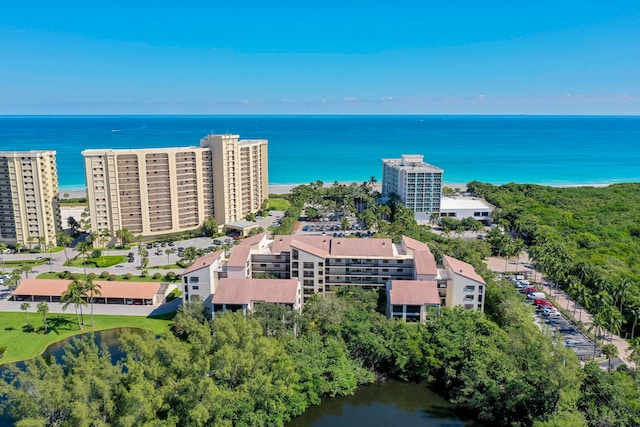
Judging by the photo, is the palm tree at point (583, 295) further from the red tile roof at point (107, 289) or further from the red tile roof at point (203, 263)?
the red tile roof at point (107, 289)

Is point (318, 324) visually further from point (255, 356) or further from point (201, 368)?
point (201, 368)

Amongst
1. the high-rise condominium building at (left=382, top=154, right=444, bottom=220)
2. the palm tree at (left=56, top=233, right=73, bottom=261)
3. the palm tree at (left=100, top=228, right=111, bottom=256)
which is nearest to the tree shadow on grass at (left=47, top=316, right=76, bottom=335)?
the palm tree at (left=56, top=233, right=73, bottom=261)

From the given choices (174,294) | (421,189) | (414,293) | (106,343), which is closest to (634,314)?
(414,293)

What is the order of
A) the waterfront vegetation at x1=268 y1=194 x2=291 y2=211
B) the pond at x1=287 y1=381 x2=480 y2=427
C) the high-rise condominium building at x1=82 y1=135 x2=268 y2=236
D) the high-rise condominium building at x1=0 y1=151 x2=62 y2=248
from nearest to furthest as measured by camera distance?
the pond at x1=287 y1=381 x2=480 y2=427
the high-rise condominium building at x1=0 y1=151 x2=62 y2=248
the high-rise condominium building at x1=82 y1=135 x2=268 y2=236
the waterfront vegetation at x1=268 y1=194 x2=291 y2=211

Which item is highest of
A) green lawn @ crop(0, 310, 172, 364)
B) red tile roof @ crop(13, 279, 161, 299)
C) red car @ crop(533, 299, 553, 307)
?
red tile roof @ crop(13, 279, 161, 299)

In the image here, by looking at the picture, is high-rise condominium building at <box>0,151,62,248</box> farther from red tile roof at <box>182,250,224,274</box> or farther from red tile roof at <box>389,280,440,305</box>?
red tile roof at <box>389,280,440,305</box>

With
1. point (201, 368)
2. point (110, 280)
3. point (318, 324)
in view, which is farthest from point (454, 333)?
point (110, 280)
